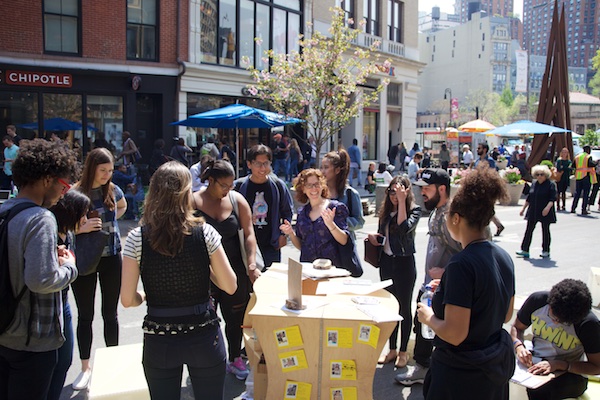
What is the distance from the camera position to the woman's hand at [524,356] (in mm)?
3879

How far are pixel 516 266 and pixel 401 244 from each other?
18.7 ft

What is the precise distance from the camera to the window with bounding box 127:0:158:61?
19.3 metres

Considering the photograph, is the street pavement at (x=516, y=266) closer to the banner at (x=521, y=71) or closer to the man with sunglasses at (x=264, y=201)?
the man with sunglasses at (x=264, y=201)

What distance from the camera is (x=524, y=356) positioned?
3881 mm

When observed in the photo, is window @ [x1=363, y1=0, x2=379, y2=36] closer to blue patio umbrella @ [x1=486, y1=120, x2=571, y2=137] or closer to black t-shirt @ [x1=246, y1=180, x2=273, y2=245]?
blue patio umbrella @ [x1=486, y1=120, x2=571, y2=137]

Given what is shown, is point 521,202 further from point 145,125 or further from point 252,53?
point 145,125

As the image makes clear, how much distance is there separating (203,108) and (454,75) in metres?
102

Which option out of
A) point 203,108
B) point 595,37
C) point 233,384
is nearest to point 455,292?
point 233,384

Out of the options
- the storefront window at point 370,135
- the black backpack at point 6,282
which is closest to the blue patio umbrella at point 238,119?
the black backpack at point 6,282

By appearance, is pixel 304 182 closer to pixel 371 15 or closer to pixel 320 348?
pixel 320 348

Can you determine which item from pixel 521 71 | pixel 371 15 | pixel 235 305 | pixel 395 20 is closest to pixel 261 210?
Result: pixel 235 305

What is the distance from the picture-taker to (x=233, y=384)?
479cm

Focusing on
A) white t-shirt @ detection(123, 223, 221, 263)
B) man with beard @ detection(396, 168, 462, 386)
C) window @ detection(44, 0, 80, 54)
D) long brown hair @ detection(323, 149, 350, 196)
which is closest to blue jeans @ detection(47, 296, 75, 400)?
white t-shirt @ detection(123, 223, 221, 263)

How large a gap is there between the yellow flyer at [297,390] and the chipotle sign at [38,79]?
55.0ft
